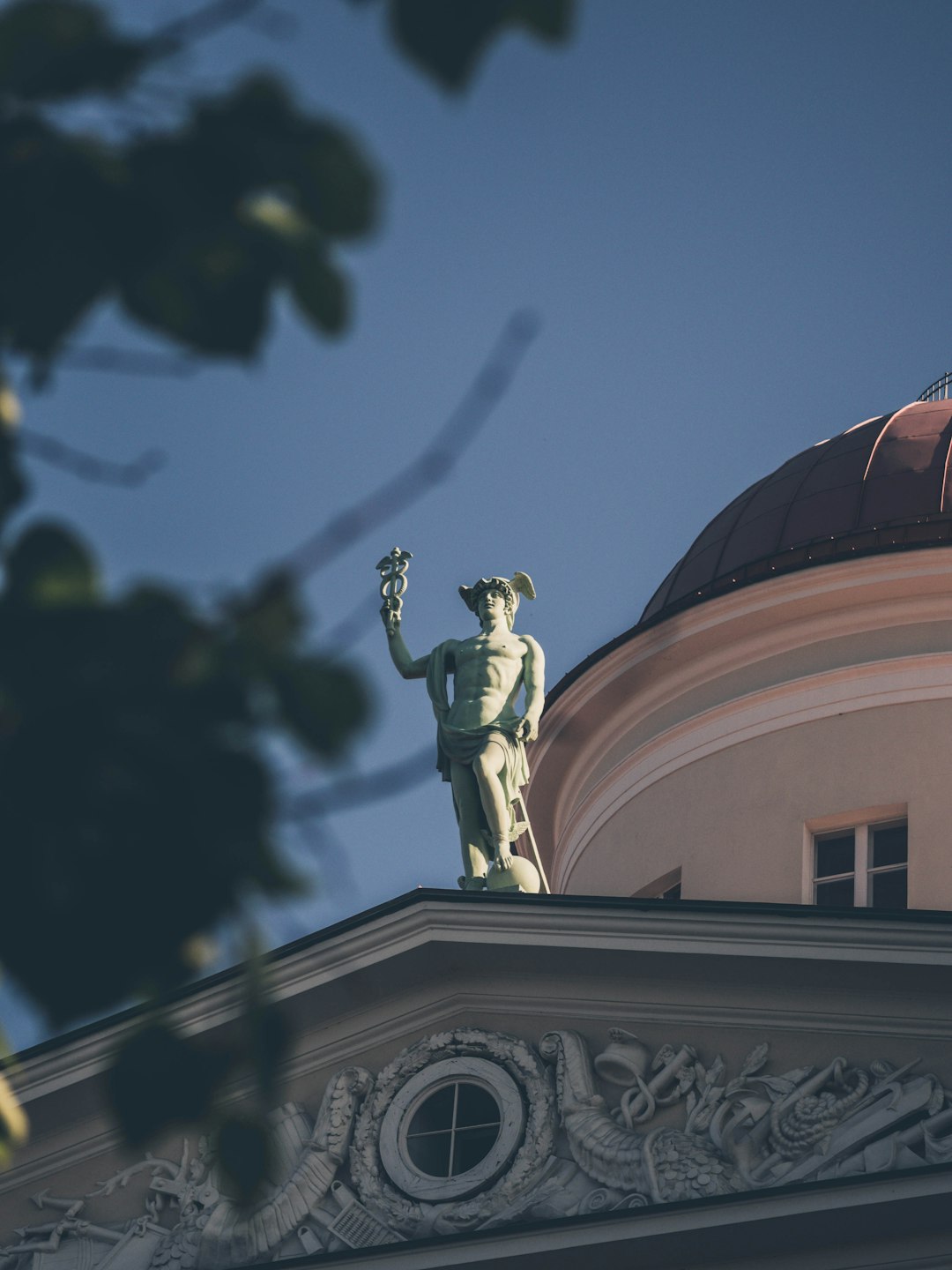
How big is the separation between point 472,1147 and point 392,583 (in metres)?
4.89

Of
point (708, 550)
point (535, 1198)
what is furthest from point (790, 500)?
point (535, 1198)

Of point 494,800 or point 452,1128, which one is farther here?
point 494,800

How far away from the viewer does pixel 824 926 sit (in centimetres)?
1280

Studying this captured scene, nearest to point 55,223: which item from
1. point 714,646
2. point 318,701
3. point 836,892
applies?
point 318,701

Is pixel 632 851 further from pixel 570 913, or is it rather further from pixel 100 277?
pixel 100 277

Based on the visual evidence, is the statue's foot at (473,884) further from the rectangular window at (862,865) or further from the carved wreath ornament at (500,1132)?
the rectangular window at (862,865)

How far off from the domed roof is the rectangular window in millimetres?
2432

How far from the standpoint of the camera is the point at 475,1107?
1348 cm

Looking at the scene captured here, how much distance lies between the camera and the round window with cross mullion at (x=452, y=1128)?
13055 mm

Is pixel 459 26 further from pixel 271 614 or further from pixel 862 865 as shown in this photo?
pixel 862 865

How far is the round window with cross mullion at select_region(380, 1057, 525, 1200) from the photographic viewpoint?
1305 centimetres

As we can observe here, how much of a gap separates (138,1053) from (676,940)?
31.3ft

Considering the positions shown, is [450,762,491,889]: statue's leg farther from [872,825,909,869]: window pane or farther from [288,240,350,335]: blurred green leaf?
[288,240,350,335]: blurred green leaf

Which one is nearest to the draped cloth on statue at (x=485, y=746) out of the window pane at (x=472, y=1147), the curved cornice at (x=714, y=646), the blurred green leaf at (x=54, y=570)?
the window pane at (x=472, y=1147)
